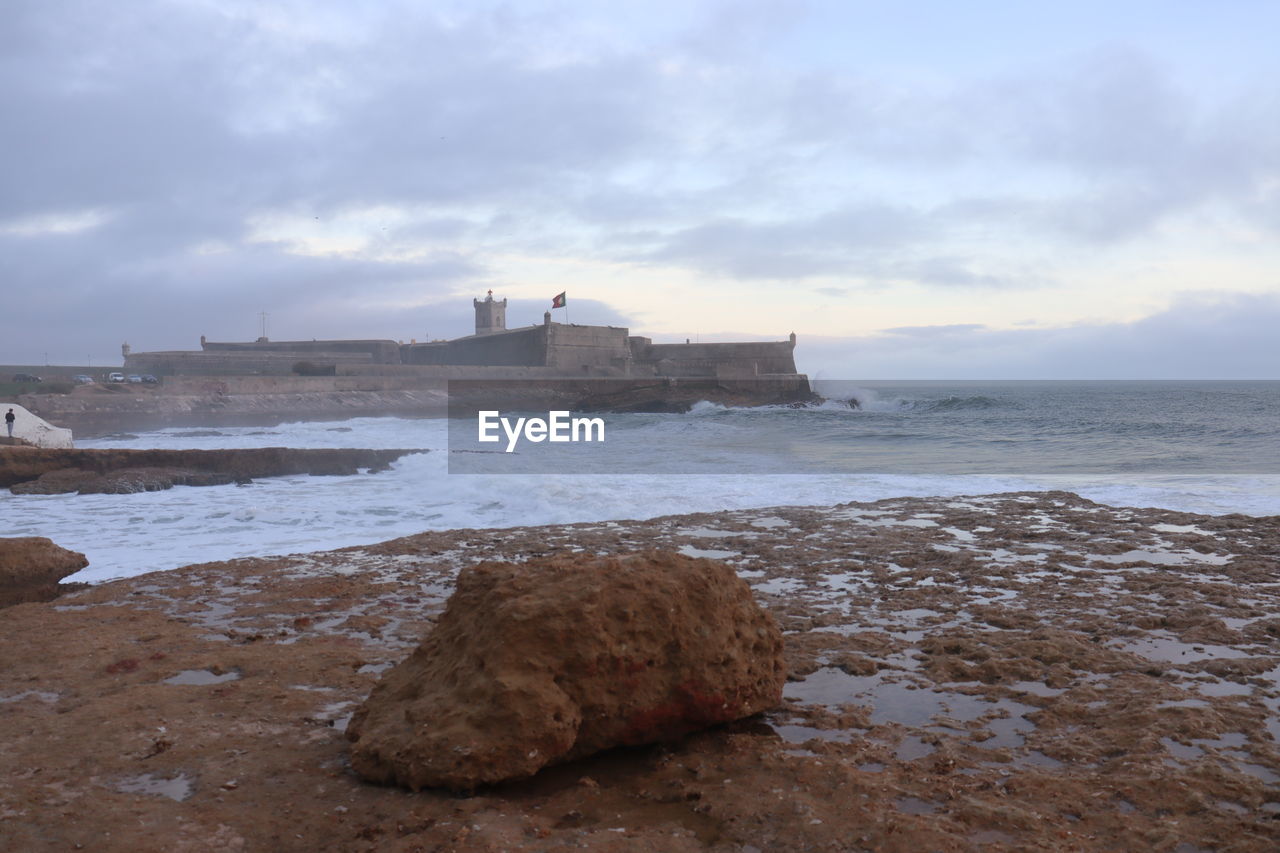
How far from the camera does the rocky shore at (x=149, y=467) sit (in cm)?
1129

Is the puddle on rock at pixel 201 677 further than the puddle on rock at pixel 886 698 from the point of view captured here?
Yes

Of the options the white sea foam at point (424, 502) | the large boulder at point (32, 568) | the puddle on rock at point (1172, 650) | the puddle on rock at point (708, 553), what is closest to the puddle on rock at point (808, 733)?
the puddle on rock at point (1172, 650)

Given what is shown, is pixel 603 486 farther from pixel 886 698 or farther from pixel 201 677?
pixel 886 698

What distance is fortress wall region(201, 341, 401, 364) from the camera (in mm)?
48062

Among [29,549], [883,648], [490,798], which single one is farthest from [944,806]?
[29,549]

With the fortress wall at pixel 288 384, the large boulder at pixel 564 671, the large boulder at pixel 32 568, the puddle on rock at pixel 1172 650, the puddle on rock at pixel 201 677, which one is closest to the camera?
the large boulder at pixel 564 671

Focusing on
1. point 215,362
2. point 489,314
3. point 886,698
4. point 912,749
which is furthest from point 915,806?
point 489,314

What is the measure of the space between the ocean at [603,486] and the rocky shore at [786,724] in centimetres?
223

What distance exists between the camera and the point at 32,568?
21.0ft

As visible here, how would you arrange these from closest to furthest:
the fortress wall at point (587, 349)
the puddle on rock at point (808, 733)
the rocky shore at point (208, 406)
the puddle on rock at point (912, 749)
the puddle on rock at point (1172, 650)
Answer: the puddle on rock at point (912, 749)
the puddle on rock at point (808, 733)
the puddle on rock at point (1172, 650)
the rocky shore at point (208, 406)
the fortress wall at point (587, 349)

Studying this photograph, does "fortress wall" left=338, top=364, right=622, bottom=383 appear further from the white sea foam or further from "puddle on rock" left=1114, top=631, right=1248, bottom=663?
"puddle on rock" left=1114, top=631, right=1248, bottom=663

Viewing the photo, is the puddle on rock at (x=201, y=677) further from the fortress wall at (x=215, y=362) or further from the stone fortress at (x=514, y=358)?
the fortress wall at (x=215, y=362)

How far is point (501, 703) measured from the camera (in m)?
2.98

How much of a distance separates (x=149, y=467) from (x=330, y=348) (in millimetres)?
38292
